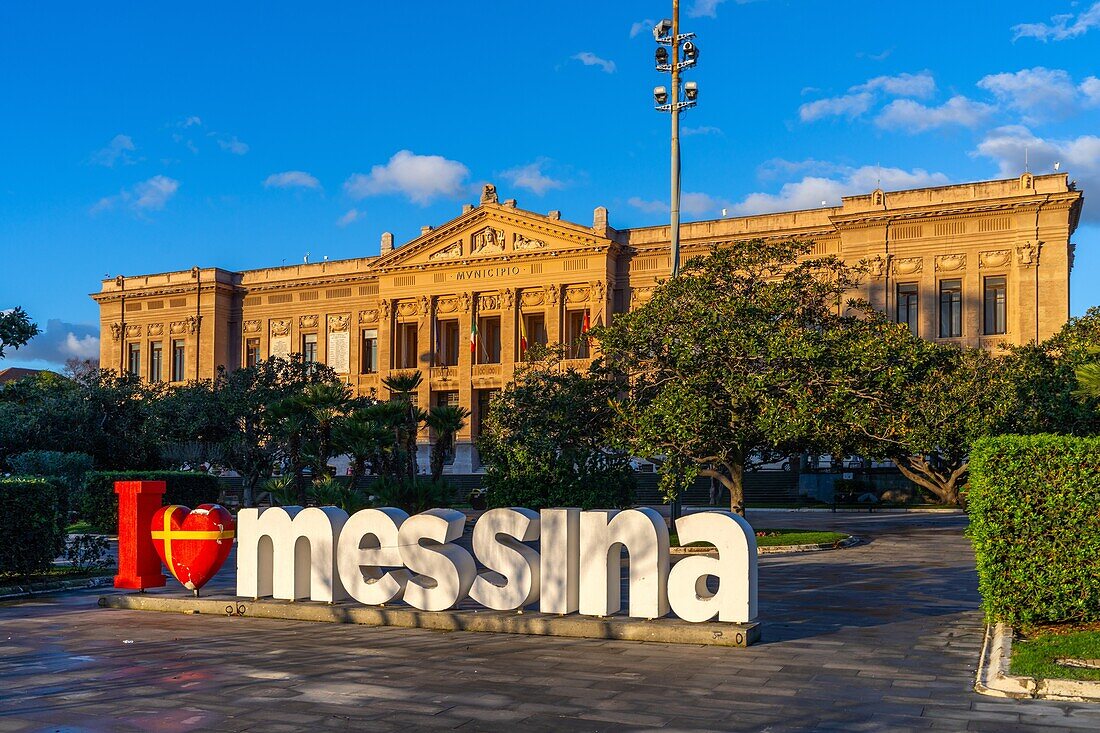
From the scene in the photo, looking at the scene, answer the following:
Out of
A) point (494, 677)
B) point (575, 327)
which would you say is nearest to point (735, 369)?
point (494, 677)

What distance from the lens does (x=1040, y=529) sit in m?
12.0

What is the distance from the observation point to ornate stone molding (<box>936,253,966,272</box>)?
50094 millimetres

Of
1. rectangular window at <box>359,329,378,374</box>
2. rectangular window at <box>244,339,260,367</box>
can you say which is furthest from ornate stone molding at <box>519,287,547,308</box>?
rectangular window at <box>244,339,260,367</box>

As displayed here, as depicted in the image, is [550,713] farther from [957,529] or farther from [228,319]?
[228,319]

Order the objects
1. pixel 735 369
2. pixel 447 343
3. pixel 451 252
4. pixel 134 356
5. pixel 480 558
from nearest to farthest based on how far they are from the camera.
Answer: pixel 480 558 → pixel 735 369 → pixel 451 252 → pixel 447 343 → pixel 134 356

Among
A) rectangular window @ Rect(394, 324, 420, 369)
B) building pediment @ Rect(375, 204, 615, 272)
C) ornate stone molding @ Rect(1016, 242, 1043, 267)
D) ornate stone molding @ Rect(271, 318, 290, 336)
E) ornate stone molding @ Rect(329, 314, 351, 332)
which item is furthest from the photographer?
ornate stone molding @ Rect(271, 318, 290, 336)

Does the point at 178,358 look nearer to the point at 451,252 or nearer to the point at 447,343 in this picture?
the point at 447,343

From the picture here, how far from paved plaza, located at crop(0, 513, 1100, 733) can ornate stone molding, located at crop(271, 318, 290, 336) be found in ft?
184

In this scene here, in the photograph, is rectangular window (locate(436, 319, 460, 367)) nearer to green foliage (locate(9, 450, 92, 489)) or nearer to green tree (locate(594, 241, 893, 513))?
green foliage (locate(9, 450, 92, 489))

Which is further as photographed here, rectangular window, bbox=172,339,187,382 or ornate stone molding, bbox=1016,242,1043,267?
rectangular window, bbox=172,339,187,382

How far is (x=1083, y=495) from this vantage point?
11.8 metres

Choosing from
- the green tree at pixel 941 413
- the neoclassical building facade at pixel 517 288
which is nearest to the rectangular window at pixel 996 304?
the neoclassical building facade at pixel 517 288

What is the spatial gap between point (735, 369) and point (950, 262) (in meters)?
30.4

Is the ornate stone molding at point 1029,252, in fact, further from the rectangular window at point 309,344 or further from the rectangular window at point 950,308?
the rectangular window at point 309,344
